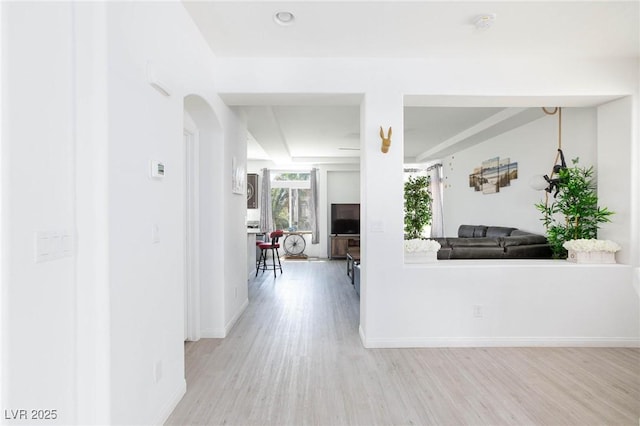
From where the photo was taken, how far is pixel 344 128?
18.3 feet

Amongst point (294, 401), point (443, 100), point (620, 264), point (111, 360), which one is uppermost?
point (443, 100)

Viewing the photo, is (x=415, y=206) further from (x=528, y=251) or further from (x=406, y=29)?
(x=406, y=29)

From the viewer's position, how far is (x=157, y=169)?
188 centimetres

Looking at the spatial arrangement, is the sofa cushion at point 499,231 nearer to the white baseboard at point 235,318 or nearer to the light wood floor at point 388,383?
the light wood floor at point 388,383

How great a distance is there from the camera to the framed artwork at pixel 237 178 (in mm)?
3594

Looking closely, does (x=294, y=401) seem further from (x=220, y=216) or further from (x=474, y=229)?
(x=474, y=229)

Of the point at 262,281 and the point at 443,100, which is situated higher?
the point at 443,100

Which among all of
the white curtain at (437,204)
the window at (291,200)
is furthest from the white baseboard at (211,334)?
the white curtain at (437,204)

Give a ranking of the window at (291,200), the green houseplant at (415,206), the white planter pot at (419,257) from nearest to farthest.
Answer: the white planter pot at (419,257) < the green houseplant at (415,206) < the window at (291,200)

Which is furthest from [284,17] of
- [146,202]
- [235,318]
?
[235,318]

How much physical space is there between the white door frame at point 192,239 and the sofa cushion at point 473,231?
4503mm

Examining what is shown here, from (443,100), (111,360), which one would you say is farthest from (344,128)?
(111,360)

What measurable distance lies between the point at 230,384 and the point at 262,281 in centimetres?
340

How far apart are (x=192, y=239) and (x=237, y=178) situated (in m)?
0.96
